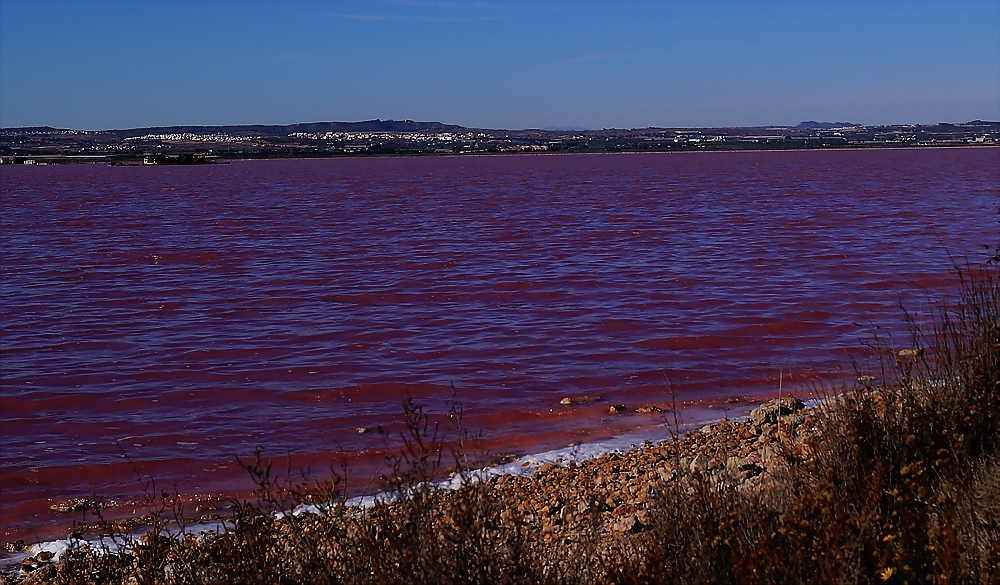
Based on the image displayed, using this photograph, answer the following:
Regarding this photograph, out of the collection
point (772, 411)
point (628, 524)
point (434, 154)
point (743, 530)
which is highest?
point (743, 530)

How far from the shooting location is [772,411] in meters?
8.12

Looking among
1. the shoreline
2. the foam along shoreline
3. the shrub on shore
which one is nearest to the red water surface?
the foam along shoreline

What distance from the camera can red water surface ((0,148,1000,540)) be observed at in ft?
30.3

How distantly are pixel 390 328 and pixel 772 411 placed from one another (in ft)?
23.7

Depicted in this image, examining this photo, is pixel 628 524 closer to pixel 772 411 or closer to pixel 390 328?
pixel 772 411

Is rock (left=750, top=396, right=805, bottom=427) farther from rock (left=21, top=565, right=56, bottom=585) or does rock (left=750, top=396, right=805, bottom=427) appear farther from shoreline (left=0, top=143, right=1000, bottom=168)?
shoreline (left=0, top=143, right=1000, bottom=168)

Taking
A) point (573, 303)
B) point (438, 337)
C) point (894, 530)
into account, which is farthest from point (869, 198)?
point (894, 530)

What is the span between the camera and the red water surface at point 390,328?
9.25 meters

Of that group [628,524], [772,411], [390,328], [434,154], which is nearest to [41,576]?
[628,524]

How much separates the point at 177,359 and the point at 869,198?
34.9m

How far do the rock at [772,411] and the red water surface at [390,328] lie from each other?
1259mm

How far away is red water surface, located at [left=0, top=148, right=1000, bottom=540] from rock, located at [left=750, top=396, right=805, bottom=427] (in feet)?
4.13

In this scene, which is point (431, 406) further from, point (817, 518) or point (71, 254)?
point (71, 254)

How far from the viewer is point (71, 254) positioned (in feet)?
83.4
